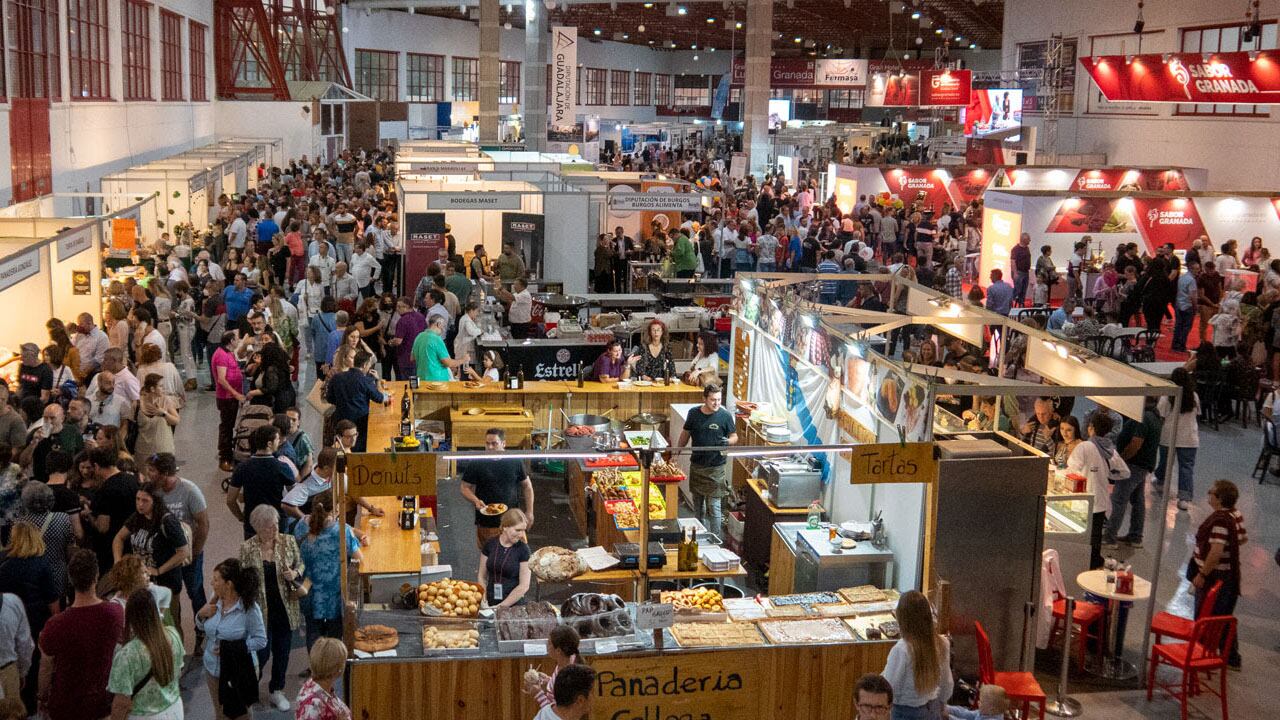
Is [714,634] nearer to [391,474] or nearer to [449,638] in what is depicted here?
[449,638]

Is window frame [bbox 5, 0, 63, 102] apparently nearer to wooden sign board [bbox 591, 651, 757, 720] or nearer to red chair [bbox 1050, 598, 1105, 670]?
wooden sign board [bbox 591, 651, 757, 720]

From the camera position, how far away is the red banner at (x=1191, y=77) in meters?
19.0

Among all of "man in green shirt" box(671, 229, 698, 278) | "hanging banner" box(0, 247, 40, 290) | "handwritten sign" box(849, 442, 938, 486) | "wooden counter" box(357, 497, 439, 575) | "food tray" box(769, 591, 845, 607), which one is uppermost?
"hanging banner" box(0, 247, 40, 290)

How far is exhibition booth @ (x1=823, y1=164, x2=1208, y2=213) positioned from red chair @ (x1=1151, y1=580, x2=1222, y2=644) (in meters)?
15.8

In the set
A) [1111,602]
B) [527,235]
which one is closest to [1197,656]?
[1111,602]

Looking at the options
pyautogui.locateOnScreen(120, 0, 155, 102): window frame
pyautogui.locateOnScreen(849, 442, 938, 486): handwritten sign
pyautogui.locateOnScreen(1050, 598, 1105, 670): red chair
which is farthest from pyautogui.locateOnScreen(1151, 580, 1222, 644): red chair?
pyautogui.locateOnScreen(120, 0, 155, 102): window frame

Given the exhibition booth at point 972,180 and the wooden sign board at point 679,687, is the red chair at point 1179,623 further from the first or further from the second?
the exhibition booth at point 972,180

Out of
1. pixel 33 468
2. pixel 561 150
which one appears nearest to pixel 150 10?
pixel 561 150

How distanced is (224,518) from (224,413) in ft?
4.29

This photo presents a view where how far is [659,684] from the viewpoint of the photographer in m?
6.17

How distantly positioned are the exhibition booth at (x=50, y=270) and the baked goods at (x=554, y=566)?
6141 mm

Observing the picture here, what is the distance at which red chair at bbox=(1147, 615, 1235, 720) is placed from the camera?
6.84m

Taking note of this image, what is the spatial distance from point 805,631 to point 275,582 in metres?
2.78

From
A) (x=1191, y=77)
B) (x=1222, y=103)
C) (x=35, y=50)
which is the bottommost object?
(x=1222, y=103)
